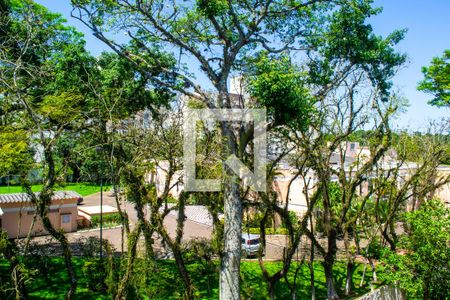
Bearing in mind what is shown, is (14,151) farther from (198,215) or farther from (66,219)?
(198,215)

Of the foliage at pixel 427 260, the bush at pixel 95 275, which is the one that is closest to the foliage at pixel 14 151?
the bush at pixel 95 275

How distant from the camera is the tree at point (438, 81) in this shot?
49.8ft

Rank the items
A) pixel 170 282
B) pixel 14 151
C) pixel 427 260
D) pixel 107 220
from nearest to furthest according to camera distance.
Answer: pixel 14 151 → pixel 427 260 → pixel 170 282 → pixel 107 220

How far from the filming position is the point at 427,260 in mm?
8875

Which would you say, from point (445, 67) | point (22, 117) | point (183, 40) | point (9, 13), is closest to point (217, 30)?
point (183, 40)

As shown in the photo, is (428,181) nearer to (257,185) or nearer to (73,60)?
(257,185)

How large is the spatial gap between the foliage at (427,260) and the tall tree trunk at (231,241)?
3817mm

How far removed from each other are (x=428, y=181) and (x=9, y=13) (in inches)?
707

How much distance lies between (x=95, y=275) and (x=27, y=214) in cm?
1052

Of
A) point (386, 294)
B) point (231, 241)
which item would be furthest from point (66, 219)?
point (386, 294)

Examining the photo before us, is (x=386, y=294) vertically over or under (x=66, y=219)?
under

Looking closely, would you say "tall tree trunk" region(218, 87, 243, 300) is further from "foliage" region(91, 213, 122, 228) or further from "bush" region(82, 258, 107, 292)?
"foliage" region(91, 213, 122, 228)

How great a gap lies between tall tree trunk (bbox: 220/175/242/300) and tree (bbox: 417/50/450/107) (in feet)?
36.4

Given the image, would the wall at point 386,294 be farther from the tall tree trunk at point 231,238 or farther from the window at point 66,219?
the window at point 66,219
